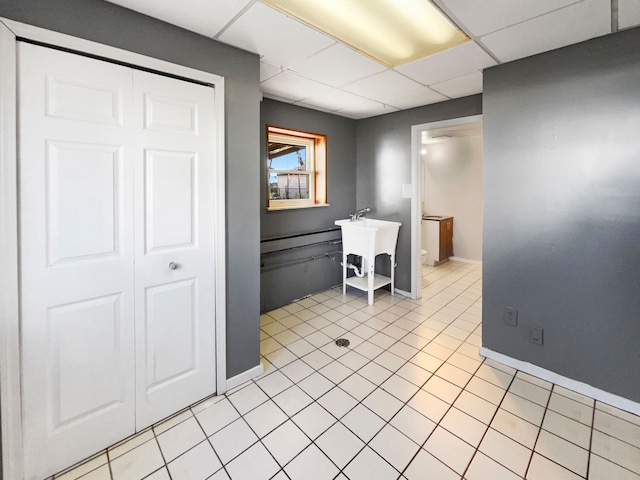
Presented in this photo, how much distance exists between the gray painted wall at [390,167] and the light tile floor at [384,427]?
1598 millimetres

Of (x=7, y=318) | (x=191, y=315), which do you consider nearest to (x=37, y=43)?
(x=7, y=318)

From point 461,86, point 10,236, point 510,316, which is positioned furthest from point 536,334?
point 10,236

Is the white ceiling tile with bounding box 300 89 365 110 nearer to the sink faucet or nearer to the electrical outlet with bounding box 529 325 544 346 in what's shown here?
the sink faucet

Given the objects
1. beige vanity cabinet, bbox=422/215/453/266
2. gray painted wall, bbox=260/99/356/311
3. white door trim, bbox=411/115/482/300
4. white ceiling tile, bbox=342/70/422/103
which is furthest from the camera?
beige vanity cabinet, bbox=422/215/453/266

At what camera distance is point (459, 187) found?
605cm

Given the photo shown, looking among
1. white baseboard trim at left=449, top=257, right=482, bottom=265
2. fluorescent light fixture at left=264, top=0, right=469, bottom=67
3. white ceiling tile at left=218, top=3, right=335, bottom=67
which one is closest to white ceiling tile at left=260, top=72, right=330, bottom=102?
white ceiling tile at left=218, top=3, right=335, bottom=67

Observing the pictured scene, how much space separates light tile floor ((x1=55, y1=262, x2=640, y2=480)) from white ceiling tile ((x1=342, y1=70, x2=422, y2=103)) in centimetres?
244

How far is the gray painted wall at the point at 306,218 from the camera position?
3484 millimetres

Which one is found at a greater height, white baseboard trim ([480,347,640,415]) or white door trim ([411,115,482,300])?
white door trim ([411,115,482,300])

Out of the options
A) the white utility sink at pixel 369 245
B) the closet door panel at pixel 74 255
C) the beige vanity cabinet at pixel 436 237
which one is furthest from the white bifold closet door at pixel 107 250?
the beige vanity cabinet at pixel 436 237

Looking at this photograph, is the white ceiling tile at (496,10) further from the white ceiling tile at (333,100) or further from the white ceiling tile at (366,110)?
the white ceiling tile at (366,110)

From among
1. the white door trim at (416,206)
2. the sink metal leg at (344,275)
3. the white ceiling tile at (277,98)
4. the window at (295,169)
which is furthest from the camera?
the sink metal leg at (344,275)

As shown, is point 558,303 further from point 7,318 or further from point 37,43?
point 37,43

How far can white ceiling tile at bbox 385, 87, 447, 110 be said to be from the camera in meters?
3.12
